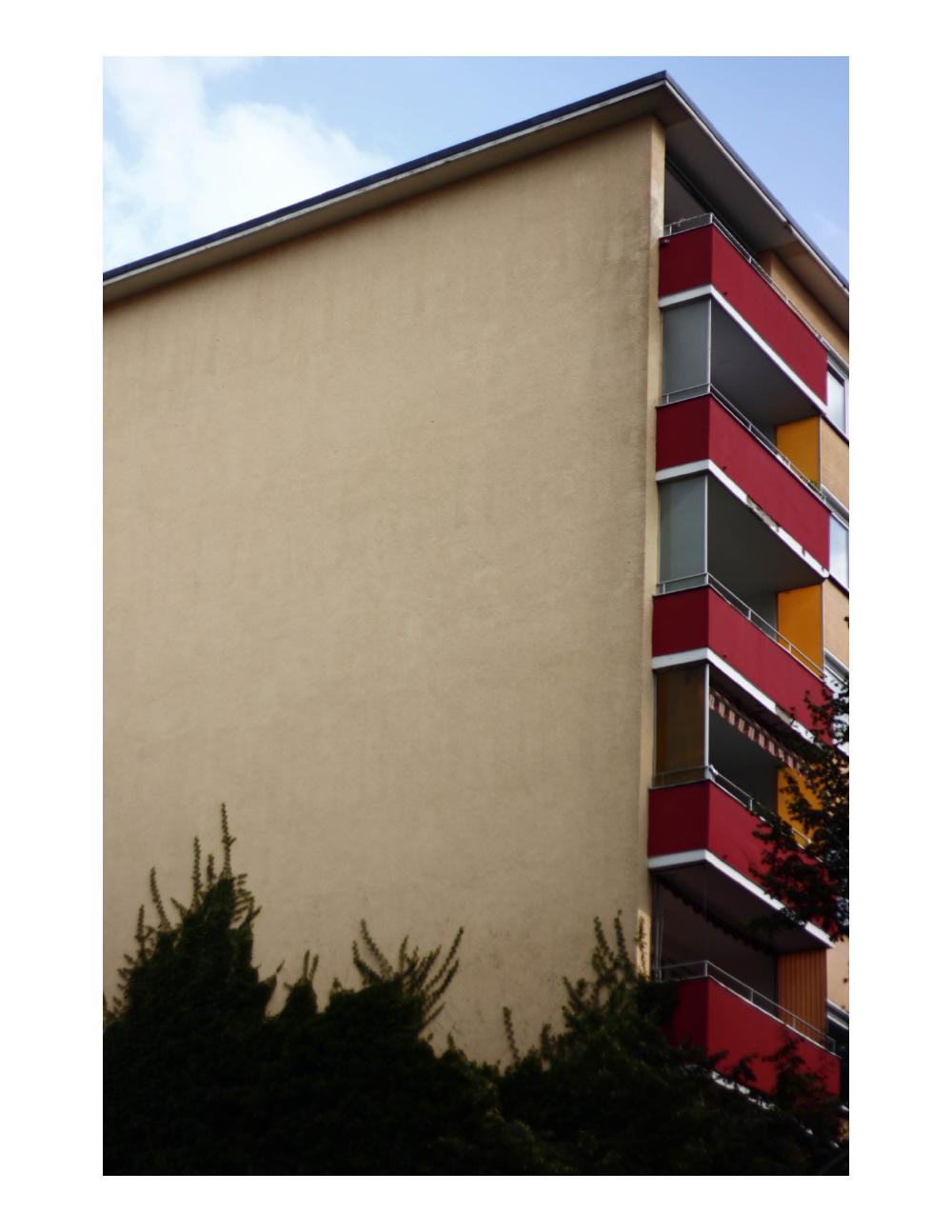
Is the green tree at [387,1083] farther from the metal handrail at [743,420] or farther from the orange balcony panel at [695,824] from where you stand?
the metal handrail at [743,420]

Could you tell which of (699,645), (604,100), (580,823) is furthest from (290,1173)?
(604,100)

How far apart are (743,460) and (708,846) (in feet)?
21.4

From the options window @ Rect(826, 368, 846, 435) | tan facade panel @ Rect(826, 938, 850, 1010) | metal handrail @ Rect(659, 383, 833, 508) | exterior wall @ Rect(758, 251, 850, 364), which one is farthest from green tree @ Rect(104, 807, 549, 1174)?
exterior wall @ Rect(758, 251, 850, 364)

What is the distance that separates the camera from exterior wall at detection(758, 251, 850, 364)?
3553 centimetres

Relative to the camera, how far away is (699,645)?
2902cm

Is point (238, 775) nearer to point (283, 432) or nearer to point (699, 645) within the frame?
point (283, 432)

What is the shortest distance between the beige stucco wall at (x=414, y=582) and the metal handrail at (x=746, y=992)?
1218 millimetres

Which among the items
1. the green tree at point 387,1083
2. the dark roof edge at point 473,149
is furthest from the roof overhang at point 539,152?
the green tree at point 387,1083

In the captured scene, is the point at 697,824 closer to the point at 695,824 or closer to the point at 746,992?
the point at 695,824

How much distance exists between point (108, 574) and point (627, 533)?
10.5 meters

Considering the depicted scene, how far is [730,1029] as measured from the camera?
27.4 meters

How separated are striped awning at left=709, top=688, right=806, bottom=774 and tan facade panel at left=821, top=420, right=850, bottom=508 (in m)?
6.05

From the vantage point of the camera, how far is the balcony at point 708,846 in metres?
27.9

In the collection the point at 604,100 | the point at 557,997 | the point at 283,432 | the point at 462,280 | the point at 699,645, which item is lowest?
the point at 557,997
